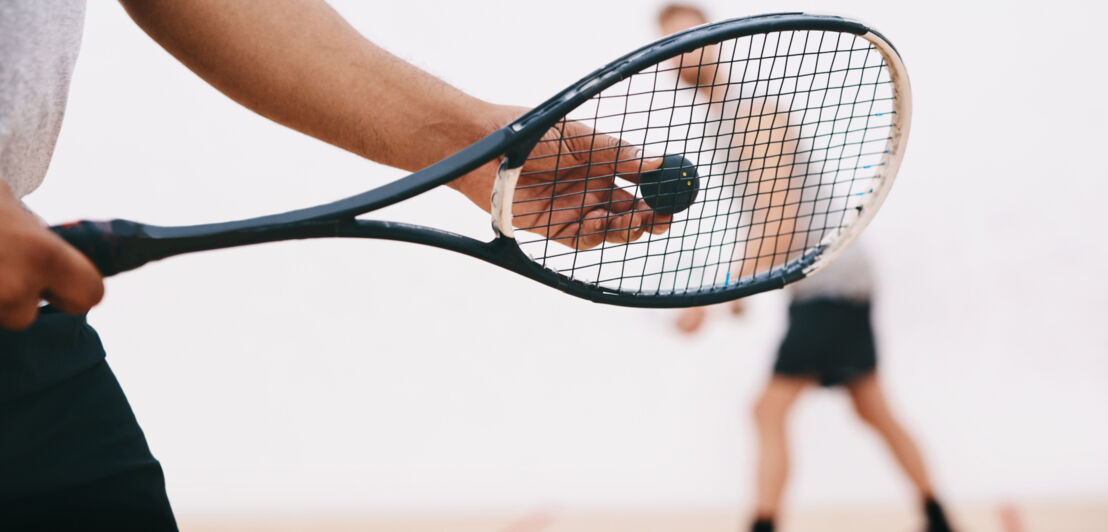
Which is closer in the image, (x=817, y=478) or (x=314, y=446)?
(x=817, y=478)

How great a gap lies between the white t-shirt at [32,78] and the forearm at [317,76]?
0.29 ft

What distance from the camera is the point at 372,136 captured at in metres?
0.67

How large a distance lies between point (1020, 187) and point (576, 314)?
144cm

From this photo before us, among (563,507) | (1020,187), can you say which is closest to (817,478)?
(563,507)

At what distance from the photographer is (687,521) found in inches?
94.7

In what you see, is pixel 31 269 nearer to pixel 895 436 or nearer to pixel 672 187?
pixel 672 187

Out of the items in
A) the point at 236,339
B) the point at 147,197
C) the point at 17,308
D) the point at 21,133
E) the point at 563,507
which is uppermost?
the point at 147,197

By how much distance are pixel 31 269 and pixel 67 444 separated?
0.54 feet

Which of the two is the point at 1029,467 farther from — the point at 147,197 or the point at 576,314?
the point at 147,197

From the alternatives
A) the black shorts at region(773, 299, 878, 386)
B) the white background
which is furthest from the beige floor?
the black shorts at region(773, 299, 878, 386)

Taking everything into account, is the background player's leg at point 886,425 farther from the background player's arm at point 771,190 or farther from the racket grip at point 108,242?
the racket grip at point 108,242

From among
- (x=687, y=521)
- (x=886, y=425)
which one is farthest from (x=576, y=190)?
(x=687, y=521)

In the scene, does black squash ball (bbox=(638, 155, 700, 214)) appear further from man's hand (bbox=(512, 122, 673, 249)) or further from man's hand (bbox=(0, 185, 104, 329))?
man's hand (bbox=(0, 185, 104, 329))

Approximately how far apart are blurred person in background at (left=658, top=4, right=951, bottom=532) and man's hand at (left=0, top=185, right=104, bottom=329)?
1.21 metres
